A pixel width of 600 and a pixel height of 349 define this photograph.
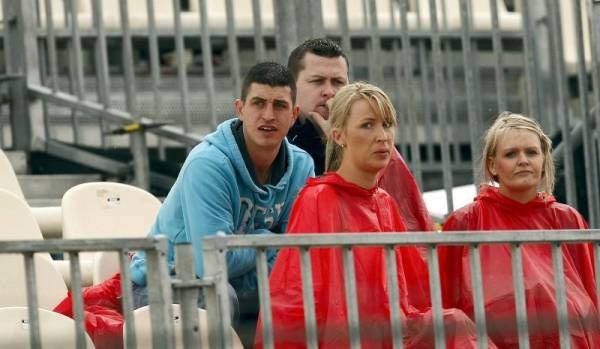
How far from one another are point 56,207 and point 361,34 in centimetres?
166

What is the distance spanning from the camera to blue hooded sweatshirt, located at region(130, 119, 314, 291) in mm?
6535

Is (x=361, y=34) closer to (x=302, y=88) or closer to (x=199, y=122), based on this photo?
(x=199, y=122)

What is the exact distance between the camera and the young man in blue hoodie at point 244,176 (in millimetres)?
6578

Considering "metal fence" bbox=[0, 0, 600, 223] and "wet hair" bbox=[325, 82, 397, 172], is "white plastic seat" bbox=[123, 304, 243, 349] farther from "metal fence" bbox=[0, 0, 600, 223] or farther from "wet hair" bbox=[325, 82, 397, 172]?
"metal fence" bbox=[0, 0, 600, 223]

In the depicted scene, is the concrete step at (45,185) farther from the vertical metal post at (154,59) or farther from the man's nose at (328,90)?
the man's nose at (328,90)

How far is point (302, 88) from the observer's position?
7.35 metres

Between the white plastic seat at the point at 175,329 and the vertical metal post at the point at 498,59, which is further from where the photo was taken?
the vertical metal post at the point at 498,59

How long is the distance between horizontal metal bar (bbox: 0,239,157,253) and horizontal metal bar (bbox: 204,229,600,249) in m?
0.17

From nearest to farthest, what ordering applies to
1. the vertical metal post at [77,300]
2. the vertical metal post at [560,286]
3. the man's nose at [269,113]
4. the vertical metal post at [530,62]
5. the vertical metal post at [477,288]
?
the vertical metal post at [77,300] < the vertical metal post at [477,288] < the vertical metal post at [560,286] < the man's nose at [269,113] < the vertical metal post at [530,62]

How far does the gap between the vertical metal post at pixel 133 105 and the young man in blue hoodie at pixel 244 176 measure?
7.31 ft

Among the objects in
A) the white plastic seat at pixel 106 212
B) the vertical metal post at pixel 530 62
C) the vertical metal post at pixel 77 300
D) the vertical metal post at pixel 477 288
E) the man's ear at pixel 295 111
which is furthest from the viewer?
the vertical metal post at pixel 530 62

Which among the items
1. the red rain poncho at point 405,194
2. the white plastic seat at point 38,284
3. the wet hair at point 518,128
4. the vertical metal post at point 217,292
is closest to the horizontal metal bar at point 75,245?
the vertical metal post at point 217,292

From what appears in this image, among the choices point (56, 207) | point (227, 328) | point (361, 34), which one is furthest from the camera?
point (361, 34)

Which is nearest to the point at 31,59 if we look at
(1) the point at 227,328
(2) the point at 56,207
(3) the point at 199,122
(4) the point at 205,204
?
(3) the point at 199,122
